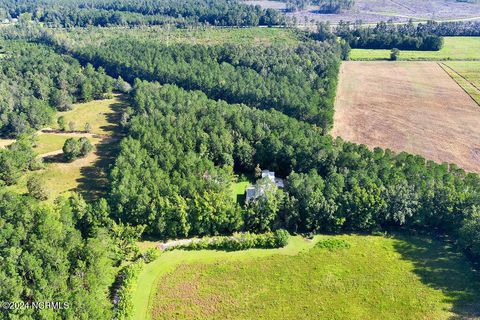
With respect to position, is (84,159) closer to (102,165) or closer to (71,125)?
(102,165)

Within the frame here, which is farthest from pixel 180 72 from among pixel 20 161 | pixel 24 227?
pixel 24 227

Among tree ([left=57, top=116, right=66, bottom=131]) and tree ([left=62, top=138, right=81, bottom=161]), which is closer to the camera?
tree ([left=62, top=138, right=81, bottom=161])

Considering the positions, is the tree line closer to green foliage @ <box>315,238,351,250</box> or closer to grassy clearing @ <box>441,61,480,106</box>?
green foliage @ <box>315,238,351,250</box>

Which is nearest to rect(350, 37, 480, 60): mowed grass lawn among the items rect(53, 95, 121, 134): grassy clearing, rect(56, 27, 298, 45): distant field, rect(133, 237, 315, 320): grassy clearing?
rect(56, 27, 298, 45): distant field

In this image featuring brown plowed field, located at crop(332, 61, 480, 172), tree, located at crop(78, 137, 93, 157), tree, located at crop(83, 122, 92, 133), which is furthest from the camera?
tree, located at crop(83, 122, 92, 133)

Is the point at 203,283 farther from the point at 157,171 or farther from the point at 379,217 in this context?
the point at 379,217

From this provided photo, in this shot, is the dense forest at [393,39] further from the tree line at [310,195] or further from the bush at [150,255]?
the bush at [150,255]
